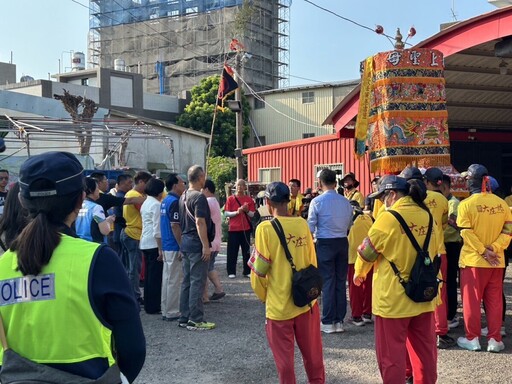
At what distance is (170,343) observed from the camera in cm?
704

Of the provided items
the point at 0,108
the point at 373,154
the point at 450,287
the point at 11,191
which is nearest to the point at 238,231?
the point at 373,154

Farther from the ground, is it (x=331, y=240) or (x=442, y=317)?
(x=331, y=240)

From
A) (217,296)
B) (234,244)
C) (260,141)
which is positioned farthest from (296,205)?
(260,141)

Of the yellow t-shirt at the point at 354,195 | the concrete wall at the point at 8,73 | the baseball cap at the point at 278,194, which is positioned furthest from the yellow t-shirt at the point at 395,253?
the concrete wall at the point at 8,73

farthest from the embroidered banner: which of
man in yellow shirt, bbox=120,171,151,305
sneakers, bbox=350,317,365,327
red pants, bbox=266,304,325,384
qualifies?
red pants, bbox=266,304,325,384

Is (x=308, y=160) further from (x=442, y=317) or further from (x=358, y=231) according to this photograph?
(x=442, y=317)

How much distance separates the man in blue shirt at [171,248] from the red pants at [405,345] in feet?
12.0

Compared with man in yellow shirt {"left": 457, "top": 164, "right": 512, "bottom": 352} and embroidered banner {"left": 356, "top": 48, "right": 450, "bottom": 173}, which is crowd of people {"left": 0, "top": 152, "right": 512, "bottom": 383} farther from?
embroidered banner {"left": 356, "top": 48, "right": 450, "bottom": 173}

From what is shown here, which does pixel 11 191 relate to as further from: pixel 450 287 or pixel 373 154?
pixel 373 154

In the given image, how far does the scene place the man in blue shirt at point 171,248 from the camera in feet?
25.5

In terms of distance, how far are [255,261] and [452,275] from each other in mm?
3433

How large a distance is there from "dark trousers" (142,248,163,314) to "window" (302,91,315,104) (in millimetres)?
30780

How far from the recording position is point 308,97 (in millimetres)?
38406

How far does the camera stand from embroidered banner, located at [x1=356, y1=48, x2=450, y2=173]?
904cm
